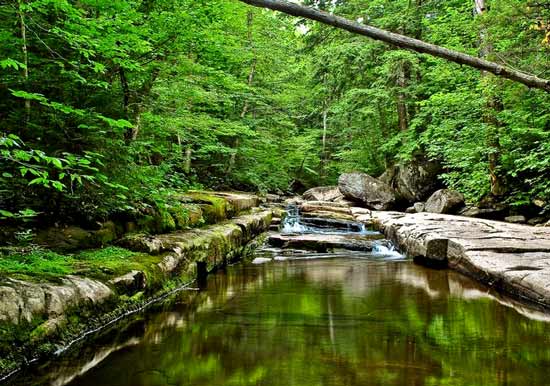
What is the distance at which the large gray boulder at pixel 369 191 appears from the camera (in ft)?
58.1

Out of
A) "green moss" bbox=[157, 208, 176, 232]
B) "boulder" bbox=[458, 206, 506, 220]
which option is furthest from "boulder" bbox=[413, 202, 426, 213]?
"green moss" bbox=[157, 208, 176, 232]

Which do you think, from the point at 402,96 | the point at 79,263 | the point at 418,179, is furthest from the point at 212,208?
the point at 402,96

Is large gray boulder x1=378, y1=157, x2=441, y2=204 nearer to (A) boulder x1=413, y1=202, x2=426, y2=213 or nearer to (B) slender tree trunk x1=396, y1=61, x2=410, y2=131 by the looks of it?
(A) boulder x1=413, y1=202, x2=426, y2=213

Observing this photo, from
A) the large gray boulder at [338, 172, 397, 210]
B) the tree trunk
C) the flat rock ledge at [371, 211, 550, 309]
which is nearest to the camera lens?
the tree trunk

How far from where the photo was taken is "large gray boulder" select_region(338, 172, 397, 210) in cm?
1770

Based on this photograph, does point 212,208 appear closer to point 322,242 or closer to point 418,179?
point 322,242

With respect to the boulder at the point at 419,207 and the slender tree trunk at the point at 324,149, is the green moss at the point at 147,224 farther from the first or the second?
the slender tree trunk at the point at 324,149

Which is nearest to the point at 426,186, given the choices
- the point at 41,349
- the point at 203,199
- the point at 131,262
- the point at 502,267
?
the point at 203,199

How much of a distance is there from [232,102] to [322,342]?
10.4 meters

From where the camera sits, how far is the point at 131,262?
488cm

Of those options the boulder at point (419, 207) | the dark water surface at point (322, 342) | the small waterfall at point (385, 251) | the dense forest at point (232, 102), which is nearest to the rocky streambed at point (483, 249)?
the small waterfall at point (385, 251)

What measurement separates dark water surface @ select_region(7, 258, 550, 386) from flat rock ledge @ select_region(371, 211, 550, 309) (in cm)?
28

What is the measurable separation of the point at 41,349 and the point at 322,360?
2.12m

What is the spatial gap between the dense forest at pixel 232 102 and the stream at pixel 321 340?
1.41m
